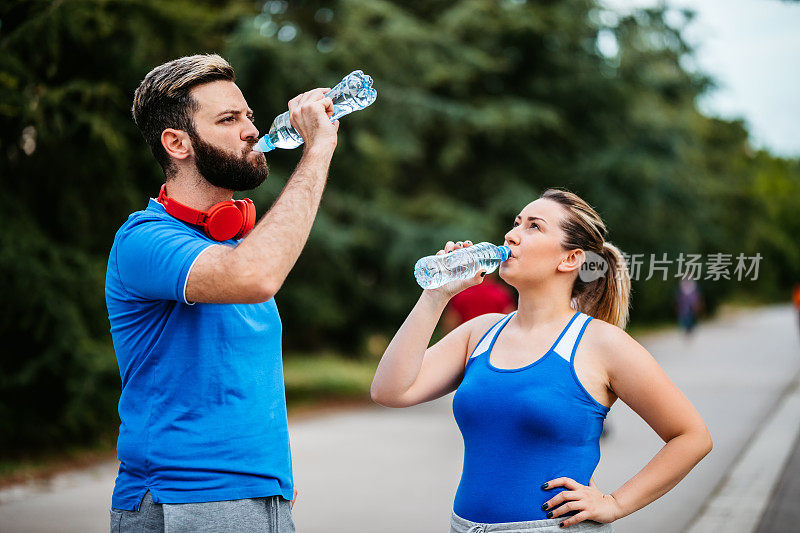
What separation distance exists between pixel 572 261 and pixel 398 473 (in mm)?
5804

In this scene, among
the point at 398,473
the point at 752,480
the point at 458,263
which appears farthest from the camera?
the point at 398,473

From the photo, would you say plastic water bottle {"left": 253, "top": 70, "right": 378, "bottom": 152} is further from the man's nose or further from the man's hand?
the man's hand

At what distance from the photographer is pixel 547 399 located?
7.91ft

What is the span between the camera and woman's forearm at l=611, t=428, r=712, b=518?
2436 millimetres

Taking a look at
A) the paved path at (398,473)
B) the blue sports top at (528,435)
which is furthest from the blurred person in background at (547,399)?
the paved path at (398,473)

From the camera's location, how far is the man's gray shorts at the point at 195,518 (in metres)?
2.10

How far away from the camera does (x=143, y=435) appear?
7.11 feet

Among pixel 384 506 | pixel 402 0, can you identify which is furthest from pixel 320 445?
pixel 402 0

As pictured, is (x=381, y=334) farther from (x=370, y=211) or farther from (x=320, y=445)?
(x=320, y=445)

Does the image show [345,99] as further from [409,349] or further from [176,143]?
[409,349]

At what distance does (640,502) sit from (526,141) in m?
17.2

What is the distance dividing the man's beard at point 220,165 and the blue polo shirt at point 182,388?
0.56 ft

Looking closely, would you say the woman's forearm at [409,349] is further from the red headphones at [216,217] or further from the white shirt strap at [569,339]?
the red headphones at [216,217]

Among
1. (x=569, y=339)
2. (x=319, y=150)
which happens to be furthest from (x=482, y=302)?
(x=319, y=150)
